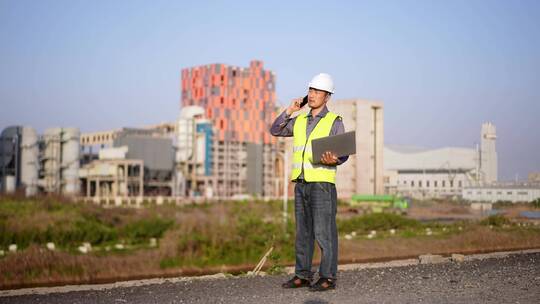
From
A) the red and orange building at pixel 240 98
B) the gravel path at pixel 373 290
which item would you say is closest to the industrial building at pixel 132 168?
the red and orange building at pixel 240 98

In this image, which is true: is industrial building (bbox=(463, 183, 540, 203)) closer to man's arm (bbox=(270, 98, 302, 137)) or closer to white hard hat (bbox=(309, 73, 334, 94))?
man's arm (bbox=(270, 98, 302, 137))

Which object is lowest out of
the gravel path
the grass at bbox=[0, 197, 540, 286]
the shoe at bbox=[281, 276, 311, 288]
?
the grass at bbox=[0, 197, 540, 286]

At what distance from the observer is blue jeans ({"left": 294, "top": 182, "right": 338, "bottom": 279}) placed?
7.28 metres

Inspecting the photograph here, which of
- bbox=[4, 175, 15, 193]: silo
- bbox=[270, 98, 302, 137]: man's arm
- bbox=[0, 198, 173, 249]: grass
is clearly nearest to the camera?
bbox=[270, 98, 302, 137]: man's arm

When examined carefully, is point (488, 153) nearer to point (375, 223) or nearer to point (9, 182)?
point (375, 223)

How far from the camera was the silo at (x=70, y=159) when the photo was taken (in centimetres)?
6266

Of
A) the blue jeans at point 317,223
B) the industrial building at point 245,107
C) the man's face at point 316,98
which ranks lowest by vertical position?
the blue jeans at point 317,223

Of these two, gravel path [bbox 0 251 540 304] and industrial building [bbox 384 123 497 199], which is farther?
industrial building [bbox 384 123 497 199]

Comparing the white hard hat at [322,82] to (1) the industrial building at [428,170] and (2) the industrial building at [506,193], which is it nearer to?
(2) the industrial building at [506,193]

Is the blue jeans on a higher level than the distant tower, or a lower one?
lower

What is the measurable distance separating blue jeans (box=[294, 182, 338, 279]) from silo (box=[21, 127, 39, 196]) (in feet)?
183

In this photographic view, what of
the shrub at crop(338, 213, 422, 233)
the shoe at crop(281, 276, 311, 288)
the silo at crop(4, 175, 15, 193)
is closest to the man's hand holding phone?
the shoe at crop(281, 276, 311, 288)

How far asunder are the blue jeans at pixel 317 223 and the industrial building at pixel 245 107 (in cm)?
6900

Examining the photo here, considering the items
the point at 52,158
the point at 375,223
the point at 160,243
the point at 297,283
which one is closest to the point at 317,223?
the point at 297,283
